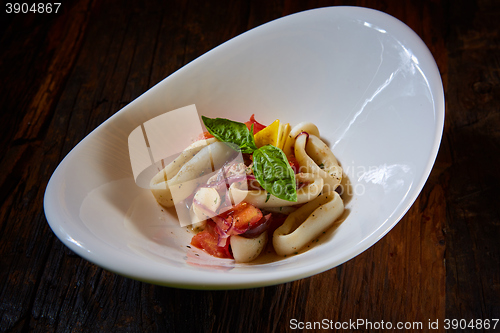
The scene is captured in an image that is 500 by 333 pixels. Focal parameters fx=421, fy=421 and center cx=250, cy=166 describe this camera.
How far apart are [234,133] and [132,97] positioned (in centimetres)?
83

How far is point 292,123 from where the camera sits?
171 centimetres

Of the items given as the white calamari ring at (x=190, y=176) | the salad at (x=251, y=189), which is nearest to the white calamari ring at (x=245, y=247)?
the salad at (x=251, y=189)

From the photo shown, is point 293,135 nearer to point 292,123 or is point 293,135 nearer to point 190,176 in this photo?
point 292,123

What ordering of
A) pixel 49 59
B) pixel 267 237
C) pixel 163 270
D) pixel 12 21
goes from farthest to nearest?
1. pixel 12 21
2. pixel 49 59
3. pixel 267 237
4. pixel 163 270

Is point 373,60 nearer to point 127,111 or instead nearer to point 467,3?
point 127,111

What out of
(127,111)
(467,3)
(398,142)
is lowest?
(467,3)

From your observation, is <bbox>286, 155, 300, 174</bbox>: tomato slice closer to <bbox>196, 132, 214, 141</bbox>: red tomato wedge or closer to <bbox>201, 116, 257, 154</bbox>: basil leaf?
<bbox>201, 116, 257, 154</bbox>: basil leaf

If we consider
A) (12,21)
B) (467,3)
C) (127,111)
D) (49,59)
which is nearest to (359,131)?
(127,111)

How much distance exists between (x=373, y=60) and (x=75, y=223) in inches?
45.8

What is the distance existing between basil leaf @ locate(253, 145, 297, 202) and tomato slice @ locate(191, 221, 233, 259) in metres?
0.23

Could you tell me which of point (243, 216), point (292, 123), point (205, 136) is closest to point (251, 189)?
point (243, 216)

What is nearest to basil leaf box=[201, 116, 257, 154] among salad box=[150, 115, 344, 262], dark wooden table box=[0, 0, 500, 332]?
salad box=[150, 115, 344, 262]

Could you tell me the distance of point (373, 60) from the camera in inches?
61.7

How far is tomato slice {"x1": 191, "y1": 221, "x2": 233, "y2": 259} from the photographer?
1314 millimetres
